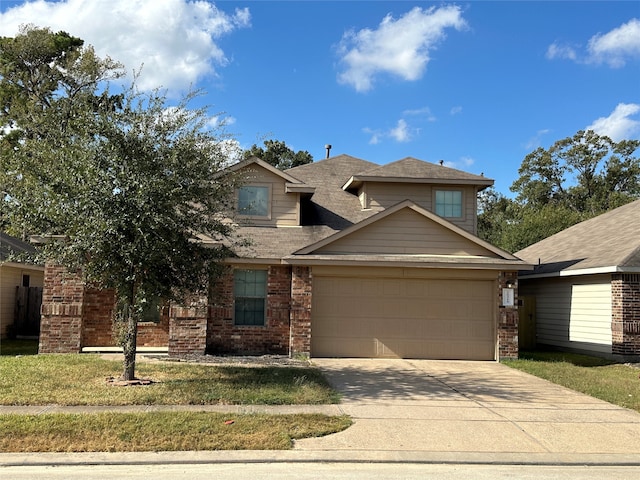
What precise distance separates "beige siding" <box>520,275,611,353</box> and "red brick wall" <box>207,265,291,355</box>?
8.38 metres

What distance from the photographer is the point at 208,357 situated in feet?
44.3

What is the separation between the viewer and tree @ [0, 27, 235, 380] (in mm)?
9555

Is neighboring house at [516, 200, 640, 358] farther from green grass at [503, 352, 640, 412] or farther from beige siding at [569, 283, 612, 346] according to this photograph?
green grass at [503, 352, 640, 412]

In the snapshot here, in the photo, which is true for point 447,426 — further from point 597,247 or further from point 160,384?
point 597,247

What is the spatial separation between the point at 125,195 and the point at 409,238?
7.60 metres

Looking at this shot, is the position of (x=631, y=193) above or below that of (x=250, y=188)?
above

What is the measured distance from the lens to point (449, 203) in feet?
59.2

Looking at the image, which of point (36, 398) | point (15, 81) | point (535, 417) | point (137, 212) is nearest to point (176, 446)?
point (36, 398)

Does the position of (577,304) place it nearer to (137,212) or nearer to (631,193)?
(137,212)

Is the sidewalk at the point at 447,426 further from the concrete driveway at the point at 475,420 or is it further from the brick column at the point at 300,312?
the brick column at the point at 300,312

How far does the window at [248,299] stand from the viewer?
1461 cm

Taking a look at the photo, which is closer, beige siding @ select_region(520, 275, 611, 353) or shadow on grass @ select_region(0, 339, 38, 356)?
shadow on grass @ select_region(0, 339, 38, 356)

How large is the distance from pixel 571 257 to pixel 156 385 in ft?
44.0

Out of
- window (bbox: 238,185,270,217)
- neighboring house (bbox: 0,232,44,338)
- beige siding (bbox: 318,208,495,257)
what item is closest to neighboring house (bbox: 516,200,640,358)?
beige siding (bbox: 318,208,495,257)
